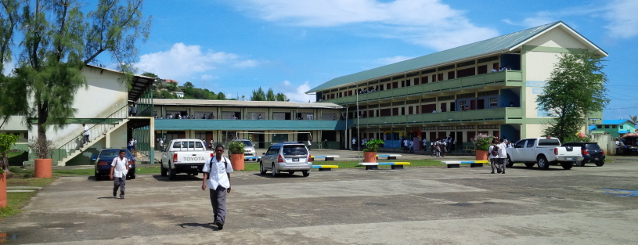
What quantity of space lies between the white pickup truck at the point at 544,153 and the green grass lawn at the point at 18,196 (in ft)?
76.9

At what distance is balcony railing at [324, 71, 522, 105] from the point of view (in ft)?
150

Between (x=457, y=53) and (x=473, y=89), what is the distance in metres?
7.73

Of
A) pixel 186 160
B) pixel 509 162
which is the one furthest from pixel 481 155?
pixel 186 160

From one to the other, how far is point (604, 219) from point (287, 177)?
48.3 feet

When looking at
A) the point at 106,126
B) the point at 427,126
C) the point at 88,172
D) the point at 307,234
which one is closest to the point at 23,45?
the point at 88,172

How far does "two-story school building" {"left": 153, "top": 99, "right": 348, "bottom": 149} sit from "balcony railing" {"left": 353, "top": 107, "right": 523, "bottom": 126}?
837 centimetres

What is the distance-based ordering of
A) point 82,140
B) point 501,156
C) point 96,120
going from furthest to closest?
point 96,120
point 82,140
point 501,156

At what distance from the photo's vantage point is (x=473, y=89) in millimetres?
50125

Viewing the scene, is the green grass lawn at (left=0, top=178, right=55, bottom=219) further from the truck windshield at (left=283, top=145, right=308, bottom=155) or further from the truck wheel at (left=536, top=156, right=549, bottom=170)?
the truck wheel at (left=536, top=156, right=549, bottom=170)

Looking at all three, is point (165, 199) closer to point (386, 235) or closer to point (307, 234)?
point (307, 234)

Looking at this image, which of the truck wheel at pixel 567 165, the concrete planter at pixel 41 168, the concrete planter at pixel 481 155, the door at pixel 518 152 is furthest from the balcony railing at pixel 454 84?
the concrete planter at pixel 41 168

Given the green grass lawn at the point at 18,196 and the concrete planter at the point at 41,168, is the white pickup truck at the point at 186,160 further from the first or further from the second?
the concrete planter at the point at 41,168

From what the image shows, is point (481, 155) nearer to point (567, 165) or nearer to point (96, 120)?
point (567, 165)

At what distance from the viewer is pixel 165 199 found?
15266 millimetres
